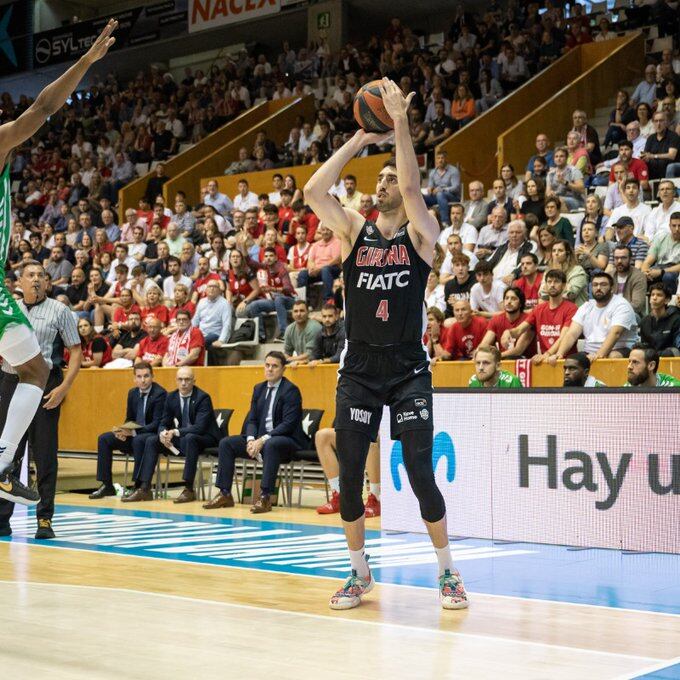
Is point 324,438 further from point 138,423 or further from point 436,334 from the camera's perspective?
point 138,423

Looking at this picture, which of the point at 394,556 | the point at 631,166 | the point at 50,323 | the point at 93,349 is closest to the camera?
the point at 394,556

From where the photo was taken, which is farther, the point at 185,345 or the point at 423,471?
the point at 185,345

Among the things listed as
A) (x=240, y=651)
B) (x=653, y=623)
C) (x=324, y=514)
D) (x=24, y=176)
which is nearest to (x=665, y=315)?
(x=324, y=514)

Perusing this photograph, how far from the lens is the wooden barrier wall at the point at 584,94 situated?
1642cm

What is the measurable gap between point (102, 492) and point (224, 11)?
51.8ft

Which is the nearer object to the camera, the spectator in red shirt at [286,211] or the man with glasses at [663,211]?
the man with glasses at [663,211]

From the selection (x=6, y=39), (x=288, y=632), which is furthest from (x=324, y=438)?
(x=6, y=39)

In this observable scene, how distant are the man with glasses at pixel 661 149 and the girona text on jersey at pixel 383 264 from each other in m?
8.80

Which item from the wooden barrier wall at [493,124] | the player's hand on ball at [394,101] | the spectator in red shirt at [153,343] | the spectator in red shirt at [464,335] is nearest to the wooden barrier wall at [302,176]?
the wooden barrier wall at [493,124]

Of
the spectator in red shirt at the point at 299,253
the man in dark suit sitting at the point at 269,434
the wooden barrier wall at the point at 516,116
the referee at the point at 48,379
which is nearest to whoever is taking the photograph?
the referee at the point at 48,379

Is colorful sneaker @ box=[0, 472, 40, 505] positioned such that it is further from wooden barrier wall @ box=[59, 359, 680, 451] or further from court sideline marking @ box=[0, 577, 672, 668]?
wooden barrier wall @ box=[59, 359, 680, 451]

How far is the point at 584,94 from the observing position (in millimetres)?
17266

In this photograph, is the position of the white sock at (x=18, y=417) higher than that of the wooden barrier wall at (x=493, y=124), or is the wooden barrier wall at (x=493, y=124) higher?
the wooden barrier wall at (x=493, y=124)

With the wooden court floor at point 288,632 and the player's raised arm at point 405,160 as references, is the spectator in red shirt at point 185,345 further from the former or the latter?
the player's raised arm at point 405,160
